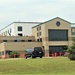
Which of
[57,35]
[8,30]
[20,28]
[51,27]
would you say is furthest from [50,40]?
[8,30]

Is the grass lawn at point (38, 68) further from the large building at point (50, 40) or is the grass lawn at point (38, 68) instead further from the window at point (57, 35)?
the window at point (57, 35)

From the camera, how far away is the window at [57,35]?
87875mm

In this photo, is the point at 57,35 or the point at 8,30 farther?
the point at 8,30

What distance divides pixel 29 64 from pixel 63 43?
5594 centimetres

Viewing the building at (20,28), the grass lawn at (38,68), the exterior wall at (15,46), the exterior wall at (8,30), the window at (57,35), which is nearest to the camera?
the grass lawn at (38,68)

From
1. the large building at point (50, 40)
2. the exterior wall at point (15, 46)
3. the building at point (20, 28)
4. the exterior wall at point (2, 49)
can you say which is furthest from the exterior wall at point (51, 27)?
the building at point (20, 28)

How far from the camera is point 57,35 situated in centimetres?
8812

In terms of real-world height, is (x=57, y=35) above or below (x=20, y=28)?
below

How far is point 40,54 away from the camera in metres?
50.2

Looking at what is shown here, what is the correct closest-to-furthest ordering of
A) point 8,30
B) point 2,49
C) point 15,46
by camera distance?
point 15,46 < point 2,49 < point 8,30

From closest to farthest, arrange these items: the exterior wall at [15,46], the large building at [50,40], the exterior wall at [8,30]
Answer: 1. the exterior wall at [15,46]
2. the large building at [50,40]
3. the exterior wall at [8,30]

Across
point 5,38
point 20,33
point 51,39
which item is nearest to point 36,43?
point 51,39

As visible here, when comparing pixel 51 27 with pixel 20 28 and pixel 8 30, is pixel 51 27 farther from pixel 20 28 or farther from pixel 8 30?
pixel 8 30

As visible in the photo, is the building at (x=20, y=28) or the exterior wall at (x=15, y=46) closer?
the exterior wall at (x=15, y=46)
